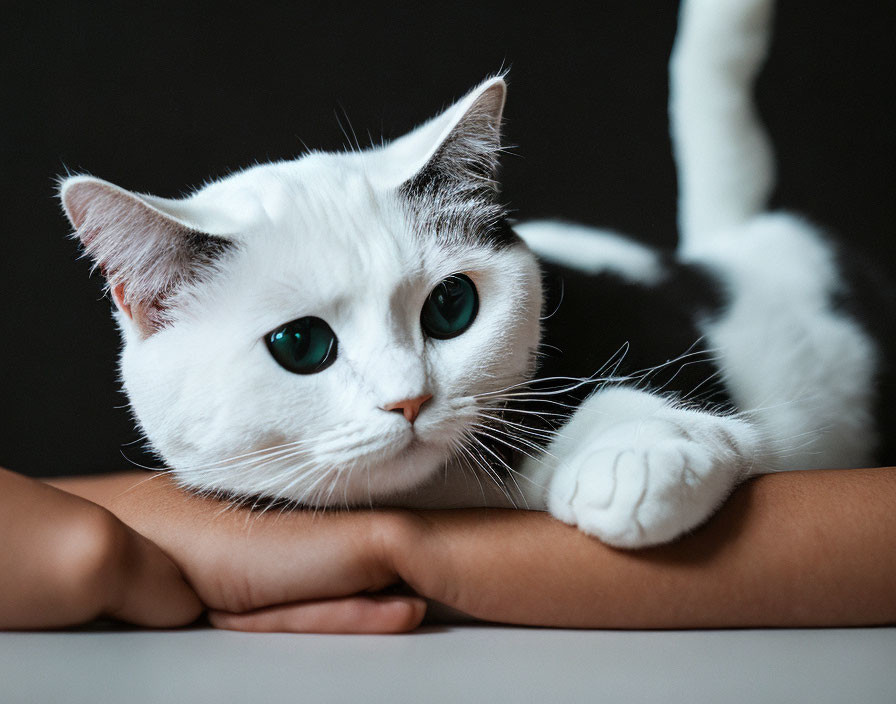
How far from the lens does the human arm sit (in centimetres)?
79

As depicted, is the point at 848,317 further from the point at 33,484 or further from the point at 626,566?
the point at 33,484

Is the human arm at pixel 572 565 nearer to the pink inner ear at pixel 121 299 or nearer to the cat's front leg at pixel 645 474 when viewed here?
the cat's front leg at pixel 645 474

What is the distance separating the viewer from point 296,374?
2.71 feet

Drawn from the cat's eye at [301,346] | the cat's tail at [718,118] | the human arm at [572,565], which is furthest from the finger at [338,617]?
the cat's tail at [718,118]

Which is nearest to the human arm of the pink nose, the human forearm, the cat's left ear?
the human forearm

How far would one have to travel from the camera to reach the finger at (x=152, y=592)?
0.80 meters

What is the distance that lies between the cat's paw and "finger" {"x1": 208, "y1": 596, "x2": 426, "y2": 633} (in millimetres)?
188

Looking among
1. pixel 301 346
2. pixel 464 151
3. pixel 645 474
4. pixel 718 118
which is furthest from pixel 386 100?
pixel 645 474

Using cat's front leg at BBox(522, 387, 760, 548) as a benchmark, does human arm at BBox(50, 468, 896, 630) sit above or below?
below

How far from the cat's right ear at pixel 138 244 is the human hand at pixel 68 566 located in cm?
22

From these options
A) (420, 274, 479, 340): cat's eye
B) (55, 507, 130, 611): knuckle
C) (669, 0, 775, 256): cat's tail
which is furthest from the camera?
(669, 0, 775, 256): cat's tail

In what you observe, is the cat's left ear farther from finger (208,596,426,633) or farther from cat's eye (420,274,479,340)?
finger (208,596,426,633)

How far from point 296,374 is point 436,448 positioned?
0.16 metres

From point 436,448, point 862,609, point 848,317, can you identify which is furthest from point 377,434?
point 848,317
